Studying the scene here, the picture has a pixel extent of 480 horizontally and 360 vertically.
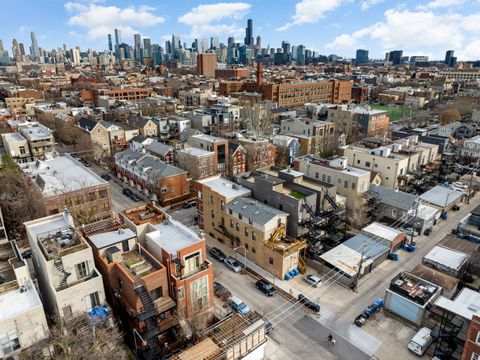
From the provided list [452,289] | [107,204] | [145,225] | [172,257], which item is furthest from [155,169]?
[452,289]

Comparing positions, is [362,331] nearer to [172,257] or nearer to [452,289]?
[452,289]

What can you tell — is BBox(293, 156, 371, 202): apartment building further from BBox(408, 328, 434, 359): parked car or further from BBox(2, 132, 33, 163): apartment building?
BBox(2, 132, 33, 163): apartment building

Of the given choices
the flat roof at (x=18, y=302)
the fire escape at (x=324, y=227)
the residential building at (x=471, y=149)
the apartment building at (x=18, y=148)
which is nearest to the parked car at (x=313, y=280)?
the fire escape at (x=324, y=227)

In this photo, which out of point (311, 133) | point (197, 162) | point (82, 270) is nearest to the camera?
point (82, 270)

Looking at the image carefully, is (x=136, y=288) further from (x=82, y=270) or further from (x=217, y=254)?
(x=217, y=254)

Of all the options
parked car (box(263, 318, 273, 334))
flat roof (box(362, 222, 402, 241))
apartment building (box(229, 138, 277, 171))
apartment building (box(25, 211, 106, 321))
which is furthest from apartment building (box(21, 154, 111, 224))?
flat roof (box(362, 222, 402, 241))

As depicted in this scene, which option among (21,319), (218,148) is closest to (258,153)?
(218,148)
